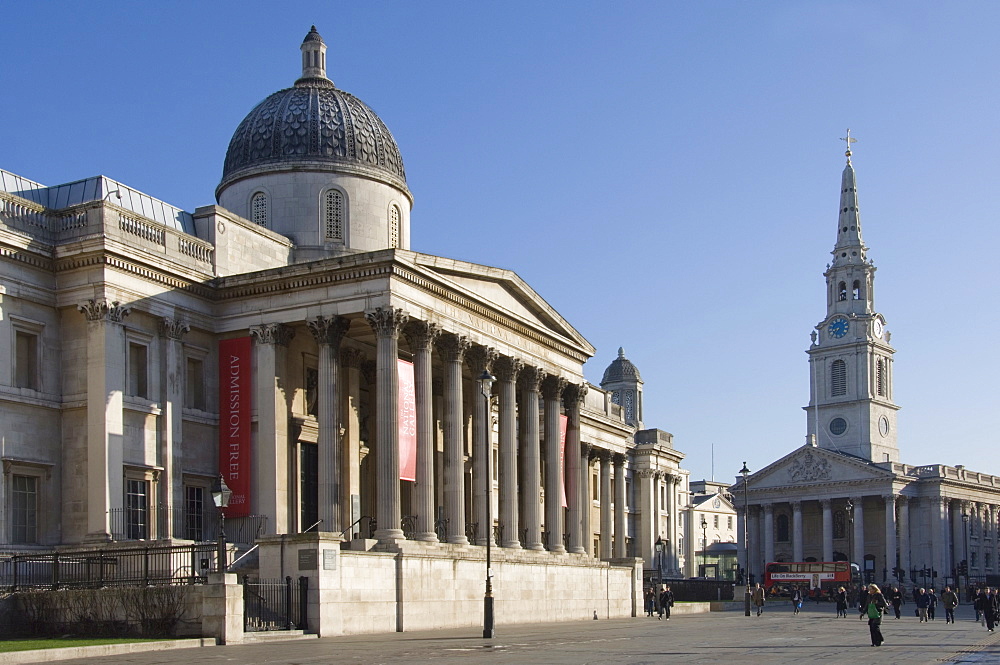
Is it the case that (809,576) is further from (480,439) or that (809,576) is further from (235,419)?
(235,419)

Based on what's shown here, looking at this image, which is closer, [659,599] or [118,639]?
[118,639]

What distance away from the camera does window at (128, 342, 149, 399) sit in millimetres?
40438

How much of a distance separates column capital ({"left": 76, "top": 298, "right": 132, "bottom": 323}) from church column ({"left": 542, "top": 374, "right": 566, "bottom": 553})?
2012 centimetres

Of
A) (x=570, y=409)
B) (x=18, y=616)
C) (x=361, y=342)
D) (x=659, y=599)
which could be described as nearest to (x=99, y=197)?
(x=361, y=342)

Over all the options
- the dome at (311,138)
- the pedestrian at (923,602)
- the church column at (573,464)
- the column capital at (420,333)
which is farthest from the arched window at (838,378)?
the column capital at (420,333)

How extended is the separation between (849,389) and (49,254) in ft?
402

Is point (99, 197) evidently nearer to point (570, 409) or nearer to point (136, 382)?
point (136, 382)

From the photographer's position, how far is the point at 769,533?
148000 millimetres

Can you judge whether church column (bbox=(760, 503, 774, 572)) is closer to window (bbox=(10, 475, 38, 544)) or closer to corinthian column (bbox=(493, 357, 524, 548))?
corinthian column (bbox=(493, 357, 524, 548))

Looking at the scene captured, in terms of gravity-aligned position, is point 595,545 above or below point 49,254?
below

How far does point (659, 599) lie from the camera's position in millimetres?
58188

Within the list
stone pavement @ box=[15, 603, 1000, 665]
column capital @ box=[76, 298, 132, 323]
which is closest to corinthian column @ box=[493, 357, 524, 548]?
stone pavement @ box=[15, 603, 1000, 665]

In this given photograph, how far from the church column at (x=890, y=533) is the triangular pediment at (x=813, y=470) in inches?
113

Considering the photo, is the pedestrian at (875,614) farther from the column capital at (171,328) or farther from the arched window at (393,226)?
the arched window at (393,226)
